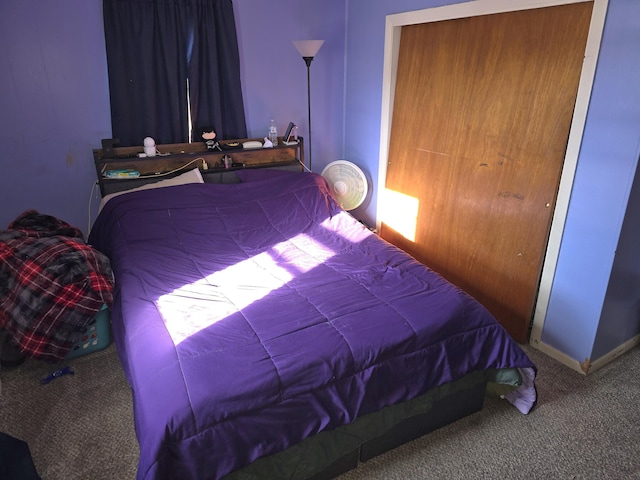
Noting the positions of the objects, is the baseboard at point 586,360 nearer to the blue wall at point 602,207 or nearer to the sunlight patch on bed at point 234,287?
the blue wall at point 602,207

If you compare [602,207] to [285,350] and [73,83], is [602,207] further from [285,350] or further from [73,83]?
[73,83]

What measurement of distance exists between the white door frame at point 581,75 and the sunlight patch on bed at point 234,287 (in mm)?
1239

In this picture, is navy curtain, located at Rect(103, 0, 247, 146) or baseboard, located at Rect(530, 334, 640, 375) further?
navy curtain, located at Rect(103, 0, 247, 146)

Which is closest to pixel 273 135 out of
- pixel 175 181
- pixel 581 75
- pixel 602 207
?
pixel 175 181

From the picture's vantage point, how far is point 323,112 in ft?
12.5

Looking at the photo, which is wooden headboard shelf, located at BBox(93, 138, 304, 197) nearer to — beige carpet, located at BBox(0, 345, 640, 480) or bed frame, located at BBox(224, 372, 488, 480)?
beige carpet, located at BBox(0, 345, 640, 480)

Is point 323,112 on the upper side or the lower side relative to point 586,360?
upper

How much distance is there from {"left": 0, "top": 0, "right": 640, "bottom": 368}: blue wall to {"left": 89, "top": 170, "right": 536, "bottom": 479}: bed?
2.17ft

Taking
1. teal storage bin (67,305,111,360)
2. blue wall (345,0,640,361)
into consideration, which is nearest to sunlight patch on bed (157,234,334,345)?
teal storage bin (67,305,111,360)

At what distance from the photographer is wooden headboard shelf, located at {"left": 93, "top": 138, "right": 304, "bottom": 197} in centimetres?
300

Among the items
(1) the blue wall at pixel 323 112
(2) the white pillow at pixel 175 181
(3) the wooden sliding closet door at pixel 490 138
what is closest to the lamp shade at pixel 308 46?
(1) the blue wall at pixel 323 112

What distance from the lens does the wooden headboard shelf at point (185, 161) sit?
9.84 feet

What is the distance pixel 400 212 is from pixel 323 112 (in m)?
1.14

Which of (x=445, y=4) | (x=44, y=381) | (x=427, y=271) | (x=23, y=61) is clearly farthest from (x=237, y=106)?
(x=44, y=381)
